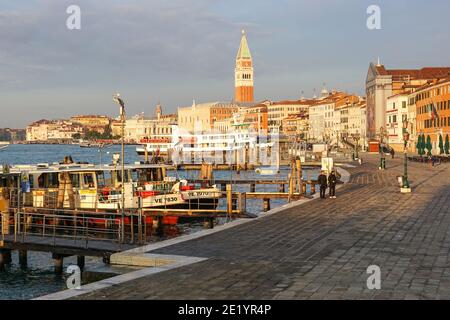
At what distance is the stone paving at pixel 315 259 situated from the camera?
12.0 m

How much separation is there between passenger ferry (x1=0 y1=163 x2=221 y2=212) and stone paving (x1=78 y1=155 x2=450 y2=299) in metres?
9.49

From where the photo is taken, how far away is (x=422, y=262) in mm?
14883

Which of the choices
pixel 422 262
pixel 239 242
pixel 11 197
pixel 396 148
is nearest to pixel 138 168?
pixel 11 197

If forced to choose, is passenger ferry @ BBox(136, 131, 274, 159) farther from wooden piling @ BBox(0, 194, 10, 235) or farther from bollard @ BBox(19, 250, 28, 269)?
bollard @ BBox(19, 250, 28, 269)

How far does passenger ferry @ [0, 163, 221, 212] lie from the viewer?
32625 millimetres

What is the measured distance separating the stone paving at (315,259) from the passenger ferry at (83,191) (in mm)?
9489

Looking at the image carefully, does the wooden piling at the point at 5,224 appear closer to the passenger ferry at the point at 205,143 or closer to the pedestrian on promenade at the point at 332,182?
the pedestrian on promenade at the point at 332,182

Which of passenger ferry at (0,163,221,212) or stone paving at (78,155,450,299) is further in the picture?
passenger ferry at (0,163,221,212)

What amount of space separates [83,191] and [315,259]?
2085 cm

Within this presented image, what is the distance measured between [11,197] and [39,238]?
32.4 ft

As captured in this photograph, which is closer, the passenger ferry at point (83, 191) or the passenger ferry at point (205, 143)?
the passenger ferry at point (83, 191)

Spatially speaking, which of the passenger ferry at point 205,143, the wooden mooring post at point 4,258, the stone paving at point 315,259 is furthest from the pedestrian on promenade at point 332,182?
the passenger ferry at point 205,143

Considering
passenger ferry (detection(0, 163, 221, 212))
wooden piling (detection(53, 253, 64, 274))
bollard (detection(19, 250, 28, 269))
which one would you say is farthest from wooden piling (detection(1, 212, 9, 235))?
passenger ferry (detection(0, 163, 221, 212))
